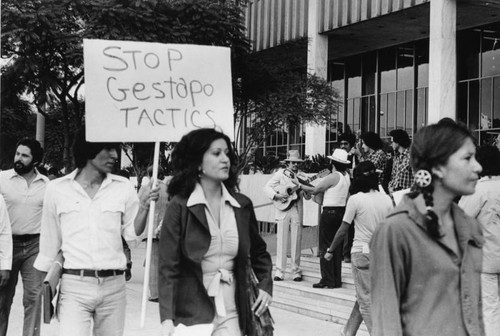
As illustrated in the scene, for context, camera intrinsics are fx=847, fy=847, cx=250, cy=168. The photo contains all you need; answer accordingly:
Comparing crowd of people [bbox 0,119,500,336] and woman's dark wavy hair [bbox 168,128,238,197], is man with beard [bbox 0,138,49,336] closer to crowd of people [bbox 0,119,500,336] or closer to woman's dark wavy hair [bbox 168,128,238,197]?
crowd of people [bbox 0,119,500,336]

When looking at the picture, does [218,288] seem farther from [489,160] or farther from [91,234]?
[489,160]

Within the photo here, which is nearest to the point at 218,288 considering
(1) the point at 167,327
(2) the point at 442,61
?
(1) the point at 167,327

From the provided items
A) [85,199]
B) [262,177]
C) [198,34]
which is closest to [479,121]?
[262,177]

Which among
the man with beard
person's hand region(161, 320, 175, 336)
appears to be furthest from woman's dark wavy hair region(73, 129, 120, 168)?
the man with beard

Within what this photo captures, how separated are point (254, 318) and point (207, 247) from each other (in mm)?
444

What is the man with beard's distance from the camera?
7.23 m

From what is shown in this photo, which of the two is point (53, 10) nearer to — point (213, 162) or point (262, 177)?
point (262, 177)

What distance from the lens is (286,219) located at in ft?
40.9

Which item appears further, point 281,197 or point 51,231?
point 281,197

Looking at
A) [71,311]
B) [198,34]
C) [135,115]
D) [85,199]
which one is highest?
[198,34]

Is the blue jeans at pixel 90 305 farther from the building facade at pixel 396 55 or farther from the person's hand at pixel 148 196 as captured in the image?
the building facade at pixel 396 55

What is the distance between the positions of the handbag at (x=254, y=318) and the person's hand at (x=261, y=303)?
0.06 feet

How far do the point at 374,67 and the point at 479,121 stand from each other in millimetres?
5636

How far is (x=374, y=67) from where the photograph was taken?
30391 mm
